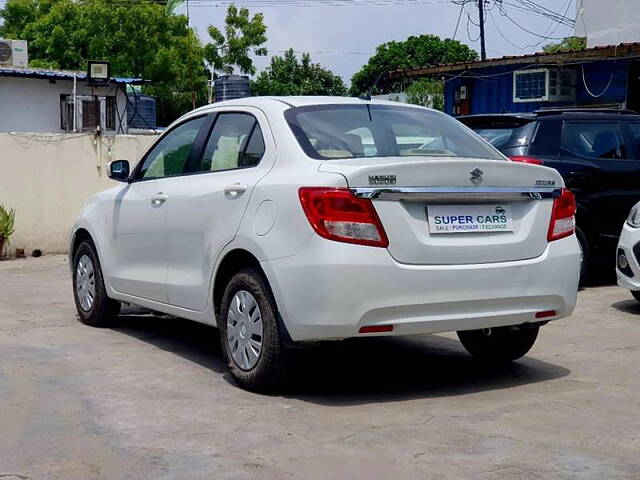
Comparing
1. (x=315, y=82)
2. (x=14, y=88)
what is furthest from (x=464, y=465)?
(x=315, y=82)

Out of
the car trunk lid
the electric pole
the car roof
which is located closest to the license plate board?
the car trunk lid

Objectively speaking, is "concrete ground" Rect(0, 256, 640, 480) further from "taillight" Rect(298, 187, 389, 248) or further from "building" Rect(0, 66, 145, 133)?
"building" Rect(0, 66, 145, 133)

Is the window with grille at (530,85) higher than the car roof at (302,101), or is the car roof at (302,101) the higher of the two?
the window with grille at (530,85)

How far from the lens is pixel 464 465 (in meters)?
4.60

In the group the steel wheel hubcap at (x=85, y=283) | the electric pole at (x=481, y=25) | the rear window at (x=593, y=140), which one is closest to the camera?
the steel wheel hubcap at (x=85, y=283)

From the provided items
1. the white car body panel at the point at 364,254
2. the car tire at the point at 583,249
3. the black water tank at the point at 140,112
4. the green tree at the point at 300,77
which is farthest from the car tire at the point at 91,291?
the green tree at the point at 300,77

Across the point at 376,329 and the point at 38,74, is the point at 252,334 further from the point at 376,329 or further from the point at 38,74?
the point at 38,74

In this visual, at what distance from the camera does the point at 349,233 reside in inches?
214

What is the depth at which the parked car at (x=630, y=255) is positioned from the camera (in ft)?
29.1

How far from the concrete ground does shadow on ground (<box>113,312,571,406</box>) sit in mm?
14

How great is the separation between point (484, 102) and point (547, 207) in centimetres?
1665

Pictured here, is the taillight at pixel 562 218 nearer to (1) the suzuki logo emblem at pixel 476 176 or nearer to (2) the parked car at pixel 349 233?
(2) the parked car at pixel 349 233

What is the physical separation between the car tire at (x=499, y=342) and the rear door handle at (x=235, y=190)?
5.81 feet

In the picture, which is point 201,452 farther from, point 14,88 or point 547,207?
point 14,88
